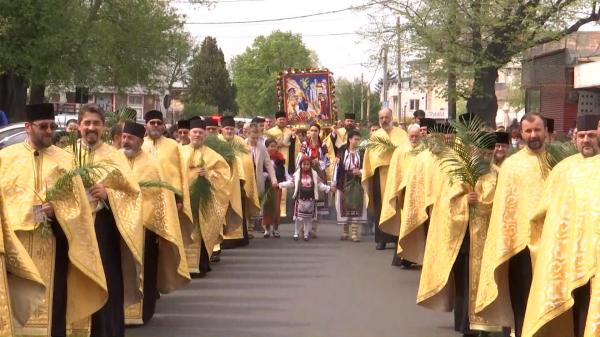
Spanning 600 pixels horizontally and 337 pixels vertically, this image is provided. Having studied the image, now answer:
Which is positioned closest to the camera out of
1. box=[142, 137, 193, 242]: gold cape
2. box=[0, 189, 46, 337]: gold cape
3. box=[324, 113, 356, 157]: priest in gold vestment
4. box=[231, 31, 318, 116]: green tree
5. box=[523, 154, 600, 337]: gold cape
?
box=[0, 189, 46, 337]: gold cape

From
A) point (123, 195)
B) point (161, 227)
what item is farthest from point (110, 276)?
point (161, 227)

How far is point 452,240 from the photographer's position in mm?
11195

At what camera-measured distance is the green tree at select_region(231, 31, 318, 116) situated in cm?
11911

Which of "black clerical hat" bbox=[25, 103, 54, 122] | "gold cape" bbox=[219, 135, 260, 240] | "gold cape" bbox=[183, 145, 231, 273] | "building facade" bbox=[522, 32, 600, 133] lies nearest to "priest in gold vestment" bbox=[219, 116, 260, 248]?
"gold cape" bbox=[219, 135, 260, 240]

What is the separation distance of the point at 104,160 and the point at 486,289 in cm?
→ 307

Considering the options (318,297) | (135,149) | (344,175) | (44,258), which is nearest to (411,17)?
(344,175)

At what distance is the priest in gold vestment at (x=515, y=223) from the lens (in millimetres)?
9523

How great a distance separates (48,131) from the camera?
916 cm

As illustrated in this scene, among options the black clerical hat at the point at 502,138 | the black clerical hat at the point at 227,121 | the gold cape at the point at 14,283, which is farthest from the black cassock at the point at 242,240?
the gold cape at the point at 14,283

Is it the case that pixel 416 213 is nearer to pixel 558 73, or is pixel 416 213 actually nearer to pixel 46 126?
pixel 46 126

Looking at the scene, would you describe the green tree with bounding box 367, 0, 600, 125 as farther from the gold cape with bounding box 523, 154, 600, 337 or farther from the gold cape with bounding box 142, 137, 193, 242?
the gold cape with bounding box 523, 154, 600, 337

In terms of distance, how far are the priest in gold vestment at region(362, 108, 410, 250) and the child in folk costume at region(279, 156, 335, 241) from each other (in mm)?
1604

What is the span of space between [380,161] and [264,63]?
Answer: 102 m

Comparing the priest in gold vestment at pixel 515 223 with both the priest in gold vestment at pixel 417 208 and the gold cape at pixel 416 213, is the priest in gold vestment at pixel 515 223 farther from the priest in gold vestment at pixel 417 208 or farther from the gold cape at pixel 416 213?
the gold cape at pixel 416 213
